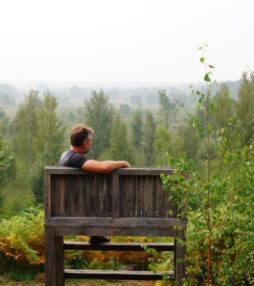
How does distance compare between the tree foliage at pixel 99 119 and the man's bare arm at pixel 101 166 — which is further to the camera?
the tree foliage at pixel 99 119

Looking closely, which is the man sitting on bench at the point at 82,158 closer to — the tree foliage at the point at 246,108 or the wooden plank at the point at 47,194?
the wooden plank at the point at 47,194

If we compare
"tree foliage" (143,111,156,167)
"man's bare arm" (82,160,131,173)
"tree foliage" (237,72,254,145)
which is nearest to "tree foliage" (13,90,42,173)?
"tree foliage" (143,111,156,167)

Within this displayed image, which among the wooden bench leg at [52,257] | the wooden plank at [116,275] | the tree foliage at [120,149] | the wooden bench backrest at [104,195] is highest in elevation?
Result: the wooden bench backrest at [104,195]

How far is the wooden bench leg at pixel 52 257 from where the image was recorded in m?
6.28

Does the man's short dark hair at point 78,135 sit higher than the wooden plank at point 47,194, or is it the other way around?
the man's short dark hair at point 78,135

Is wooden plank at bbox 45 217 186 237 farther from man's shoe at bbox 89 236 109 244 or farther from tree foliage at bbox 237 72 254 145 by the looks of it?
tree foliage at bbox 237 72 254 145

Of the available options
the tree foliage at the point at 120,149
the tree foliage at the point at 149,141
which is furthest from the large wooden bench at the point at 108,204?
the tree foliage at the point at 149,141

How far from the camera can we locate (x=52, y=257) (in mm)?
6414

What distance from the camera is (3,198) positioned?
47281mm

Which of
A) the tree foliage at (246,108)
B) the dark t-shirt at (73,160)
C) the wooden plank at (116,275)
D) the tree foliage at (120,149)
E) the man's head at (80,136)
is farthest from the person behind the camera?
the tree foliage at (120,149)

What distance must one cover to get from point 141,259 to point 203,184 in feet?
14.8

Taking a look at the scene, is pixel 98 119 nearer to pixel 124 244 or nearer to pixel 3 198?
pixel 3 198

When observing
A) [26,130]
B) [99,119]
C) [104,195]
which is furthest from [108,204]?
[99,119]

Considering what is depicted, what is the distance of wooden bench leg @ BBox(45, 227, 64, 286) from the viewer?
20.6ft
